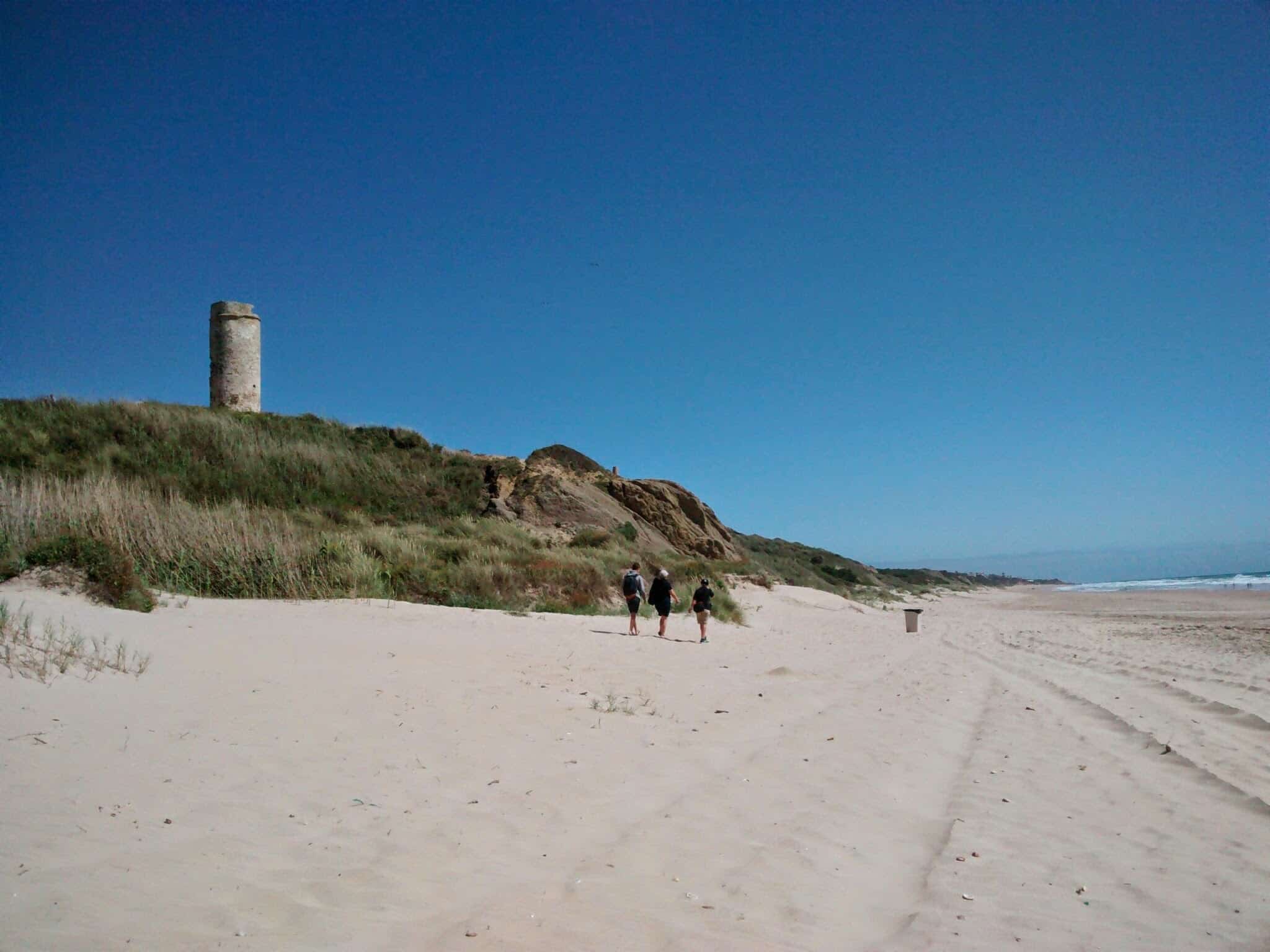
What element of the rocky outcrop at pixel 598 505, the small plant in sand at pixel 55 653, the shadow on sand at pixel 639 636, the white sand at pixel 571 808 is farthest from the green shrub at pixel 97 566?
the rocky outcrop at pixel 598 505

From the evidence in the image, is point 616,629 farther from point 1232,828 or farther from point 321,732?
point 1232,828

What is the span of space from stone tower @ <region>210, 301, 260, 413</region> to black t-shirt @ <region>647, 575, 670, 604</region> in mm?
19270

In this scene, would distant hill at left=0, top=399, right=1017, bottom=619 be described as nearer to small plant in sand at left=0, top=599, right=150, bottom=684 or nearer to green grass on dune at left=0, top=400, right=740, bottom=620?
green grass on dune at left=0, top=400, right=740, bottom=620

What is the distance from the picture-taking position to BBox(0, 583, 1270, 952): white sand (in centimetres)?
348

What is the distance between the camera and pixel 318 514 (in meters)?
18.5

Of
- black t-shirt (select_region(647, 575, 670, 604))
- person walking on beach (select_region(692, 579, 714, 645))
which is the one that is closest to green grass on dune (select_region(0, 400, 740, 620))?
black t-shirt (select_region(647, 575, 670, 604))

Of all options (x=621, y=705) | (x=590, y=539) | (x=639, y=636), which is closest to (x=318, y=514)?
(x=590, y=539)

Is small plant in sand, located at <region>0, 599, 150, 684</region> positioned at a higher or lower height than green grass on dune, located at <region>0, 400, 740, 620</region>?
lower

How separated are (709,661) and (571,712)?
4649 millimetres

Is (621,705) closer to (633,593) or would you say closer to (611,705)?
(611,705)

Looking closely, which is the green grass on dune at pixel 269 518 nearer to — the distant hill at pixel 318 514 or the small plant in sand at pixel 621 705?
the distant hill at pixel 318 514

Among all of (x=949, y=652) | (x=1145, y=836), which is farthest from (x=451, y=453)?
(x=1145, y=836)

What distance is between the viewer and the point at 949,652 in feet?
53.4

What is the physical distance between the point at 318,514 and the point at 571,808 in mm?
15419
